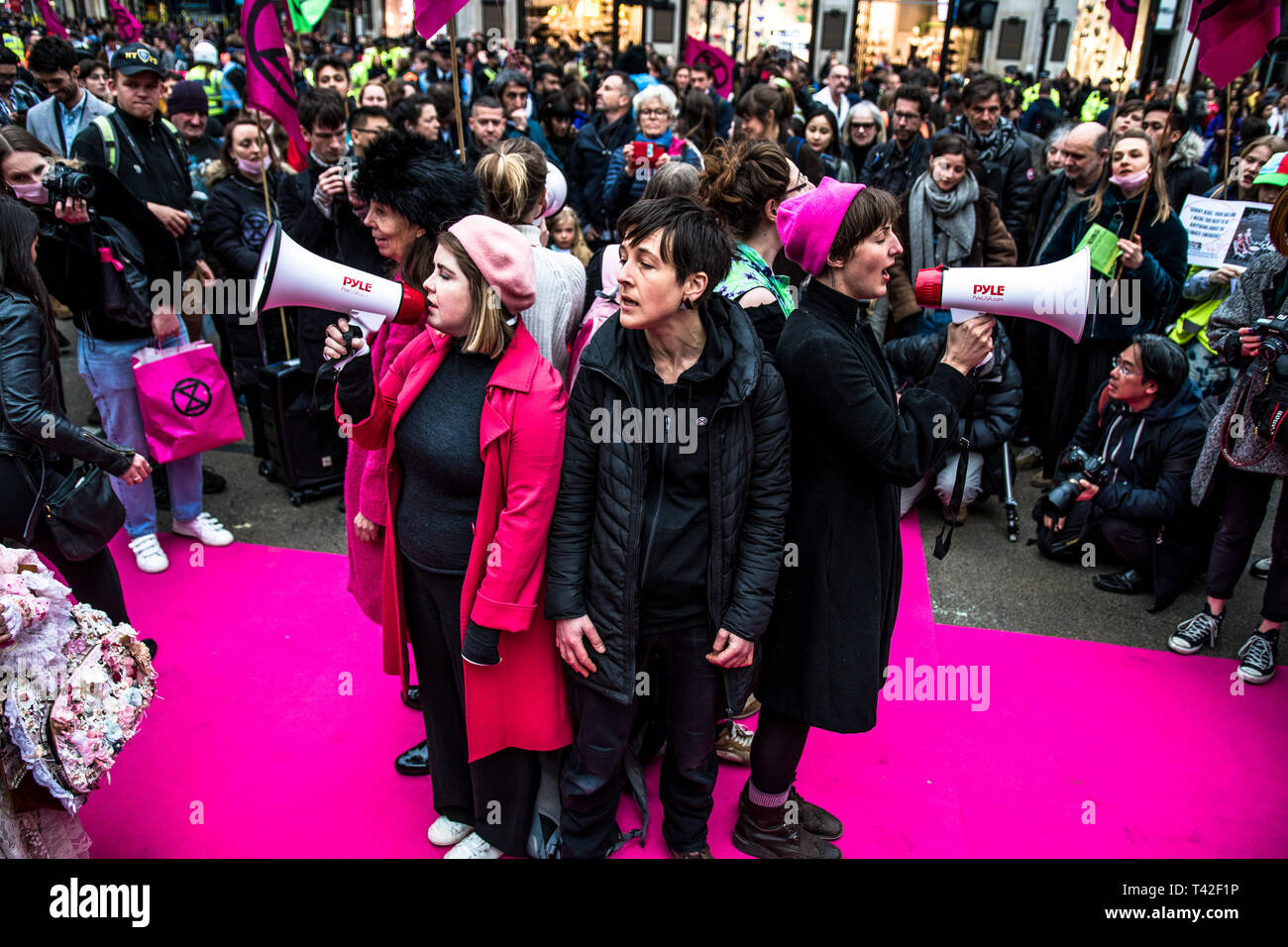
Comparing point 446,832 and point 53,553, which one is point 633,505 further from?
point 53,553

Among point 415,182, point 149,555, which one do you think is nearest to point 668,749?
point 415,182

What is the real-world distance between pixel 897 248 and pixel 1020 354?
153 inches

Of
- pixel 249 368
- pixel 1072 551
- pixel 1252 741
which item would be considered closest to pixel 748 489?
pixel 1252 741

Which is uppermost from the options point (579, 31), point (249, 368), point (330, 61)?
point (579, 31)

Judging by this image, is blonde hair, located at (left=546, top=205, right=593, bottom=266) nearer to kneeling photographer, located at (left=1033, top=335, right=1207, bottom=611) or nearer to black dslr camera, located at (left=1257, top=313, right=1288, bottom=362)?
kneeling photographer, located at (left=1033, top=335, right=1207, bottom=611)

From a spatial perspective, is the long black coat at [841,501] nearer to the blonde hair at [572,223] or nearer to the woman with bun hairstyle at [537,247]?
the woman with bun hairstyle at [537,247]

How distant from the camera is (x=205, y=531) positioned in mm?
4473

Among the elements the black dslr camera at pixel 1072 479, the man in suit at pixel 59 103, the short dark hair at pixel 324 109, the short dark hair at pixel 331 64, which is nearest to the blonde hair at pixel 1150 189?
the black dslr camera at pixel 1072 479

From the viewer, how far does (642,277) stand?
2111 millimetres

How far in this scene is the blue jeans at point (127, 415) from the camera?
4098 mm

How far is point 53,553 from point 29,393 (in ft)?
1.89

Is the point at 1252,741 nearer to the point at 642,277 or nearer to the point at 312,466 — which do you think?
the point at 642,277

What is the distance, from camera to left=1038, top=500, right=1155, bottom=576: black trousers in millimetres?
4273

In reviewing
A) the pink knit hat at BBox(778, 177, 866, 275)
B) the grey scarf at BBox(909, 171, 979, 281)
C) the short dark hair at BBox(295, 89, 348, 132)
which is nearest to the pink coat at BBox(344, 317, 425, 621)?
the pink knit hat at BBox(778, 177, 866, 275)
